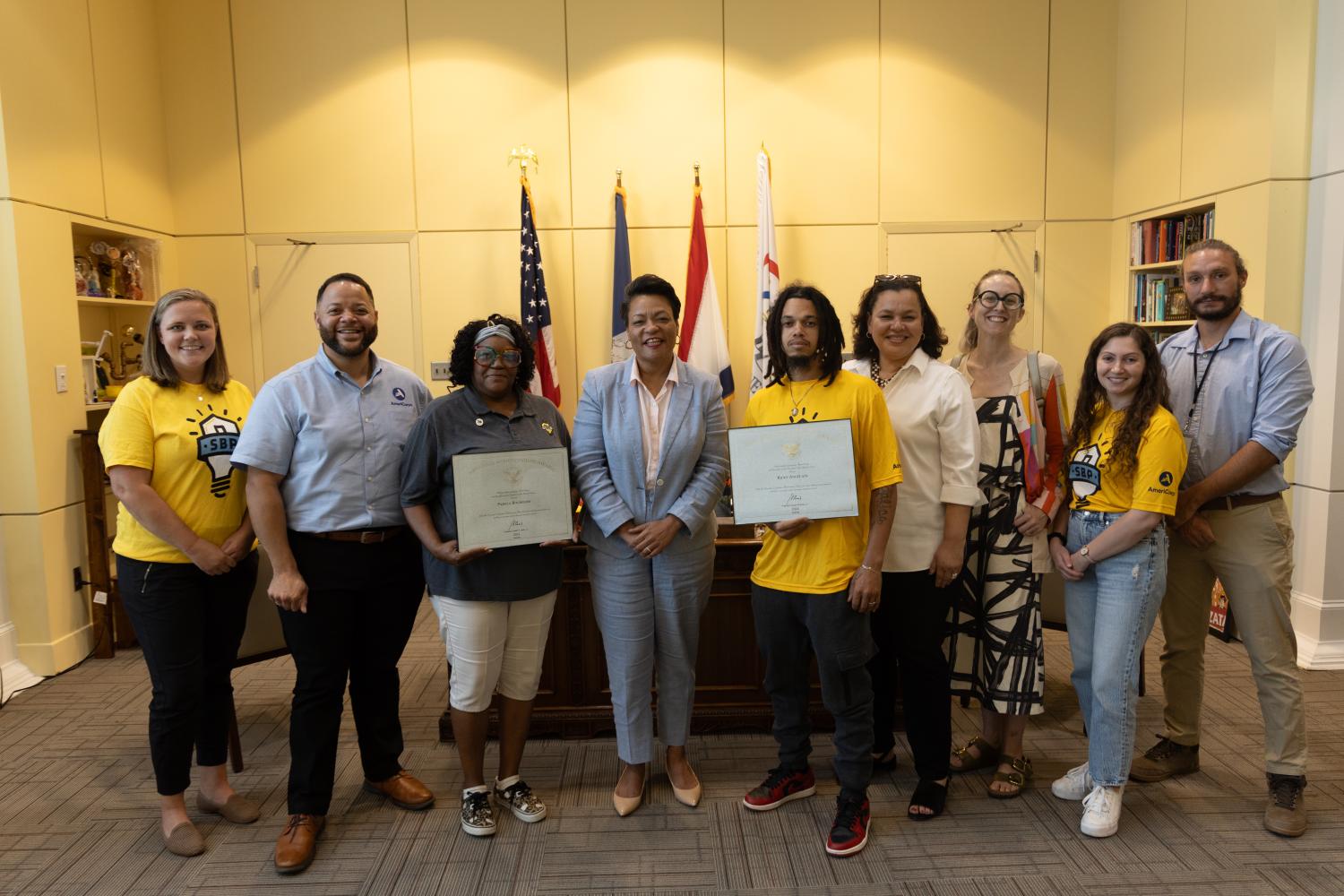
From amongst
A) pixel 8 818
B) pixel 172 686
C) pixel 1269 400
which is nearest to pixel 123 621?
pixel 8 818

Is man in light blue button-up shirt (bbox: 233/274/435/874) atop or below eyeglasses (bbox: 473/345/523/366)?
below

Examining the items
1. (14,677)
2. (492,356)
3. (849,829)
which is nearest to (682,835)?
(849,829)

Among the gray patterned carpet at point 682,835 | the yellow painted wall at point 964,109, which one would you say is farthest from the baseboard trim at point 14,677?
the yellow painted wall at point 964,109

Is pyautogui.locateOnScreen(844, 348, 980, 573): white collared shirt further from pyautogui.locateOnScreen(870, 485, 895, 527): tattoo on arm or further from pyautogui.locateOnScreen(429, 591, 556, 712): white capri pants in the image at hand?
pyautogui.locateOnScreen(429, 591, 556, 712): white capri pants

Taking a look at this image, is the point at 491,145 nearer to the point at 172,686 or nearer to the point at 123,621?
the point at 123,621

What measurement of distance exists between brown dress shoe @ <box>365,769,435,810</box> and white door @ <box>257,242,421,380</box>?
3226mm

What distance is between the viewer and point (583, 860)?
245cm

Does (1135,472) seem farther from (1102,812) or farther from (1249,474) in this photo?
(1102,812)

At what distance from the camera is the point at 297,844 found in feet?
7.97

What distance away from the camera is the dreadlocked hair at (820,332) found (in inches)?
93.0

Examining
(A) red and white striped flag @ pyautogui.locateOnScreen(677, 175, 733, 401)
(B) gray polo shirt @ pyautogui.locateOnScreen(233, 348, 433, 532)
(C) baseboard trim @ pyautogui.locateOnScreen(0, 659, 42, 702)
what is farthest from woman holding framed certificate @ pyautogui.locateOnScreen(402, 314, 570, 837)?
(A) red and white striped flag @ pyautogui.locateOnScreen(677, 175, 733, 401)

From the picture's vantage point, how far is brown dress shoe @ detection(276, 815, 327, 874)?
7.83 feet

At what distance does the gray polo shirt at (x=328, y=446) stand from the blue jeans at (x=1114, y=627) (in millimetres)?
2068

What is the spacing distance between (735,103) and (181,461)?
4057 millimetres
